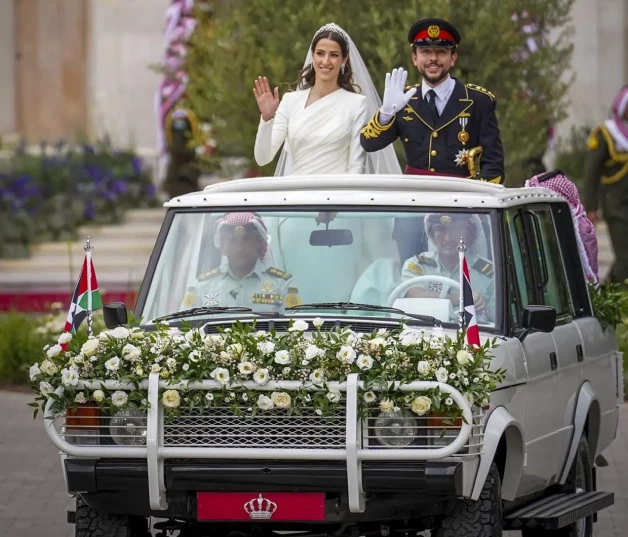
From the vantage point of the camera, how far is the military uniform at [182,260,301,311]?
7.41 m

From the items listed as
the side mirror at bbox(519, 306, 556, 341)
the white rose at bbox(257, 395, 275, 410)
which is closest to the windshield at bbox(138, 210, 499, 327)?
the side mirror at bbox(519, 306, 556, 341)

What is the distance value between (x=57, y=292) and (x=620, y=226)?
6.95 meters

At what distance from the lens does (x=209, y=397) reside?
6.56m

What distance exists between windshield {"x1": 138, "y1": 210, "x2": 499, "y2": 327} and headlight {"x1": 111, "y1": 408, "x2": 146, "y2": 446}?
755 millimetres

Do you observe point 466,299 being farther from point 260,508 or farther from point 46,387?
point 46,387

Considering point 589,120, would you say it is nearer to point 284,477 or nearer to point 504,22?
point 504,22

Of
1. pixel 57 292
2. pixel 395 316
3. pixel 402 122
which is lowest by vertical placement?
pixel 57 292

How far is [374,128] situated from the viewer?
9336 millimetres

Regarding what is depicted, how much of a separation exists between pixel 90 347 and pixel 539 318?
184 cm

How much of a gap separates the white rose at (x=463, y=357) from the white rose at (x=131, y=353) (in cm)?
123

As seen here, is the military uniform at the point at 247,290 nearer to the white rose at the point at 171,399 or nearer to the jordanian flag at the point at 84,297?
the jordanian flag at the point at 84,297

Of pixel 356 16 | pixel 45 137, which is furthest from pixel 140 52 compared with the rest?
pixel 356 16

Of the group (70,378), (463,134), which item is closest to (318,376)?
(70,378)

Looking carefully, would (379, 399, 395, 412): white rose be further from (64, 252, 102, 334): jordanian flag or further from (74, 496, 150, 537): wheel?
(64, 252, 102, 334): jordanian flag
